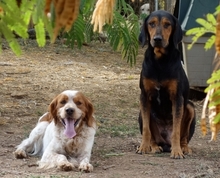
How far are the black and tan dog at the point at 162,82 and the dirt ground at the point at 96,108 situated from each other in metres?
0.25

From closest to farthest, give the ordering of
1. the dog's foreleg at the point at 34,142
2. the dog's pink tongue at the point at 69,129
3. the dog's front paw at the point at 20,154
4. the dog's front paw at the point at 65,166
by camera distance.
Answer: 1. the dog's front paw at the point at 65,166
2. the dog's pink tongue at the point at 69,129
3. the dog's front paw at the point at 20,154
4. the dog's foreleg at the point at 34,142

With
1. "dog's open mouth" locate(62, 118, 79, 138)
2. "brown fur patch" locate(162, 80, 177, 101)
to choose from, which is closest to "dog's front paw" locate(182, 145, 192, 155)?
"brown fur patch" locate(162, 80, 177, 101)

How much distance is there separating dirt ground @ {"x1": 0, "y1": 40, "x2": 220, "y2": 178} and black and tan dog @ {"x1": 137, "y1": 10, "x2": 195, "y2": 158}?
25cm

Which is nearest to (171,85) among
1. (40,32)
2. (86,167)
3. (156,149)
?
(156,149)

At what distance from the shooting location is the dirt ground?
6.18 metres

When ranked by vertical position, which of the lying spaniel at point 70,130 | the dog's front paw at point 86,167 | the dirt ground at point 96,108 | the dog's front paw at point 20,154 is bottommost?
the dirt ground at point 96,108

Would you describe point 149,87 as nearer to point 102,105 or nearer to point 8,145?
point 8,145

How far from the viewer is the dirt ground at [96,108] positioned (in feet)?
20.3

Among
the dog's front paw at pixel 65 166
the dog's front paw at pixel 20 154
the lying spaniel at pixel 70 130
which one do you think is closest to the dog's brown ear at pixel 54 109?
the lying spaniel at pixel 70 130

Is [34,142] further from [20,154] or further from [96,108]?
[96,108]

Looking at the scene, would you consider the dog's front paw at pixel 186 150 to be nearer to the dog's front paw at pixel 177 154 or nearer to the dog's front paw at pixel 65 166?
the dog's front paw at pixel 177 154

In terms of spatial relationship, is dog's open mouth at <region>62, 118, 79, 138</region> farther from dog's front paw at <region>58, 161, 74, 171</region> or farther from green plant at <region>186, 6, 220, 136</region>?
green plant at <region>186, 6, 220, 136</region>

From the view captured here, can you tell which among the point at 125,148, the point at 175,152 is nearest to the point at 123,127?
the point at 125,148

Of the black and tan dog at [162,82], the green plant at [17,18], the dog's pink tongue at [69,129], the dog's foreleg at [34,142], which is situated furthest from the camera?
the black and tan dog at [162,82]
